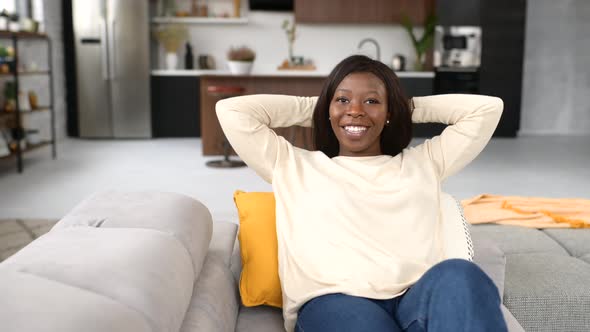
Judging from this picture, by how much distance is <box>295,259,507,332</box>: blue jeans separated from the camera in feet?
3.85

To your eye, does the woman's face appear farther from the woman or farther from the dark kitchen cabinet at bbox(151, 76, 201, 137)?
the dark kitchen cabinet at bbox(151, 76, 201, 137)

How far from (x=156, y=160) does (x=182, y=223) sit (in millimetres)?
4818

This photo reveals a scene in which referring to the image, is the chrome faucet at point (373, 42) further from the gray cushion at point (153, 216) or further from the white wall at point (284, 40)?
the gray cushion at point (153, 216)

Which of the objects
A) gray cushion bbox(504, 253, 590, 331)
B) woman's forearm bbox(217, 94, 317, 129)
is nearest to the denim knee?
gray cushion bbox(504, 253, 590, 331)

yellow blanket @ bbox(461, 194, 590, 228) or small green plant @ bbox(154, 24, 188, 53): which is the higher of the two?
small green plant @ bbox(154, 24, 188, 53)

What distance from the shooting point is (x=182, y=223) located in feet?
4.99

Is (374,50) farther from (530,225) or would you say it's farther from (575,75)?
(530,225)

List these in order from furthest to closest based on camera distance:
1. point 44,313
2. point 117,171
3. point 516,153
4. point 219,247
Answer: point 516,153, point 117,171, point 219,247, point 44,313

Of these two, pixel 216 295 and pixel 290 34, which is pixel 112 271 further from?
pixel 290 34

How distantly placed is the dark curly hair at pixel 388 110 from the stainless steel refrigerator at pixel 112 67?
6212 millimetres

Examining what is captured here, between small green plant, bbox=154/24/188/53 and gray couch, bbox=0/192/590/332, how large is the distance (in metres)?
6.24

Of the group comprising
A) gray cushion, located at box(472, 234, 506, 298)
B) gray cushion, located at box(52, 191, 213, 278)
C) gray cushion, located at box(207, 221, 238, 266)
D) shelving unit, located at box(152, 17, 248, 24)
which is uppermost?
shelving unit, located at box(152, 17, 248, 24)

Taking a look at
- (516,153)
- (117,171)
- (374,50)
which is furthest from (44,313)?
(374,50)

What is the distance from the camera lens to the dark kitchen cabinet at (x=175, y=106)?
7.89 metres
